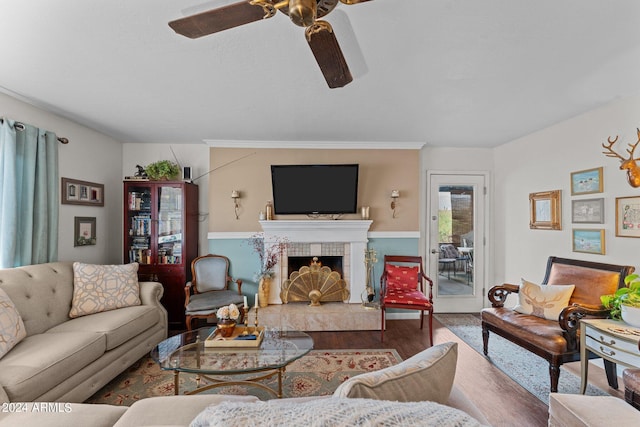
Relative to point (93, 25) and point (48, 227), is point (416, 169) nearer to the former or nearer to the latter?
point (93, 25)

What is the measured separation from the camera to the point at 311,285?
4152 mm

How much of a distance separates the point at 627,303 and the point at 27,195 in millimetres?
4997

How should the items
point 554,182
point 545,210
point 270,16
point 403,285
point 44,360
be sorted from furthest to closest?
point 403,285 < point 545,210 < point 554,182 < point 44,360 < point 270,16

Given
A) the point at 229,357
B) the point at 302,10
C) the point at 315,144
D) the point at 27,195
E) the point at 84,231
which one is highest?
the point at 315,144

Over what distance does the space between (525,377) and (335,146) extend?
10.6ft

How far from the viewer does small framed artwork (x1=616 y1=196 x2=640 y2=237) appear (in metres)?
2.61

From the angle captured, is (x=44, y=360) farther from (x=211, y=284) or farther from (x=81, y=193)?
(x=81, y=193)

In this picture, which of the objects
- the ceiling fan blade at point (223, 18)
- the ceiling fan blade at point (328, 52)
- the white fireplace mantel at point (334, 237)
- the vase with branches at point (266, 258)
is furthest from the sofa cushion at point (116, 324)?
the ceiling fan blade at point (328, 52)

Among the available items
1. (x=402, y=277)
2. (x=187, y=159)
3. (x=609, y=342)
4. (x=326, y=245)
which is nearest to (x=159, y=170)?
(x=187, y=159)

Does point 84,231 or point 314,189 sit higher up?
point 314,189

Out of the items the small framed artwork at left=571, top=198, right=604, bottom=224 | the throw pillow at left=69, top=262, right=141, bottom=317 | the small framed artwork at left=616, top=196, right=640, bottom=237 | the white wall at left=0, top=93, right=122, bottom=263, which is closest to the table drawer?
the small framed artwork at left=616, top=196, right=640, bottom=237

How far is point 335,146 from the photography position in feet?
13.9

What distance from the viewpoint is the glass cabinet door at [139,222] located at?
3.94 metres

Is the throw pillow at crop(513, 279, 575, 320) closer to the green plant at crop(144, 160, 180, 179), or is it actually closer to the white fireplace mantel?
the white fireplace mantel
